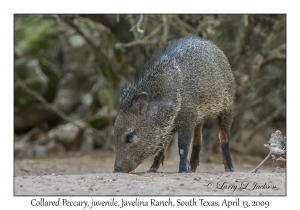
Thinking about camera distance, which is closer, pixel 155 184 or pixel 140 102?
pixel 155 184

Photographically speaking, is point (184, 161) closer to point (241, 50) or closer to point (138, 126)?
point (138, 126)

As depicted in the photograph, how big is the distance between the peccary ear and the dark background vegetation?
3.87 meters

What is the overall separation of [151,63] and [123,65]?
6.23 metres

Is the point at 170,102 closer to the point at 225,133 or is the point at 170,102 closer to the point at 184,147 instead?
the point at 184,147

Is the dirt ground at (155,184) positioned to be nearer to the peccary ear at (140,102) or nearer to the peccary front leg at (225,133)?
the peccary ear at (140,102)

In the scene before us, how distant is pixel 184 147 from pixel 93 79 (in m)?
8.63

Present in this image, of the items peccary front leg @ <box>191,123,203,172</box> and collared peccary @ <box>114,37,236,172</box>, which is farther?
peccary front leg @ <box>191,123,203,172</box>

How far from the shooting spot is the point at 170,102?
272 inches

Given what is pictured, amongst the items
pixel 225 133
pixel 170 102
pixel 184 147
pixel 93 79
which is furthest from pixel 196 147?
pixel 93 79

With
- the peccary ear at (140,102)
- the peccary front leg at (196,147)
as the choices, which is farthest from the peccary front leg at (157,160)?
the peccary ear at (140,102)

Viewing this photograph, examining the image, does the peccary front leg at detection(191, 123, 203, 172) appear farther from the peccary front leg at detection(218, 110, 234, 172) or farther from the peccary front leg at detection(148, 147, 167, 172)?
the peccary front leg at detection(148, 147, 167, 172)

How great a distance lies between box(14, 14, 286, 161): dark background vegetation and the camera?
36.7ft

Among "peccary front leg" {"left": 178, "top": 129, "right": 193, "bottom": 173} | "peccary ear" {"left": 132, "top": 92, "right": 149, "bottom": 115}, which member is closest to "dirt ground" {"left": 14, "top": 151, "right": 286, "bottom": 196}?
"peccary front leg" {"left": 178, "top": 129, "right": 193, "bottom": 173}

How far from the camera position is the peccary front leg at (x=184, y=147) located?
6.81 meters
